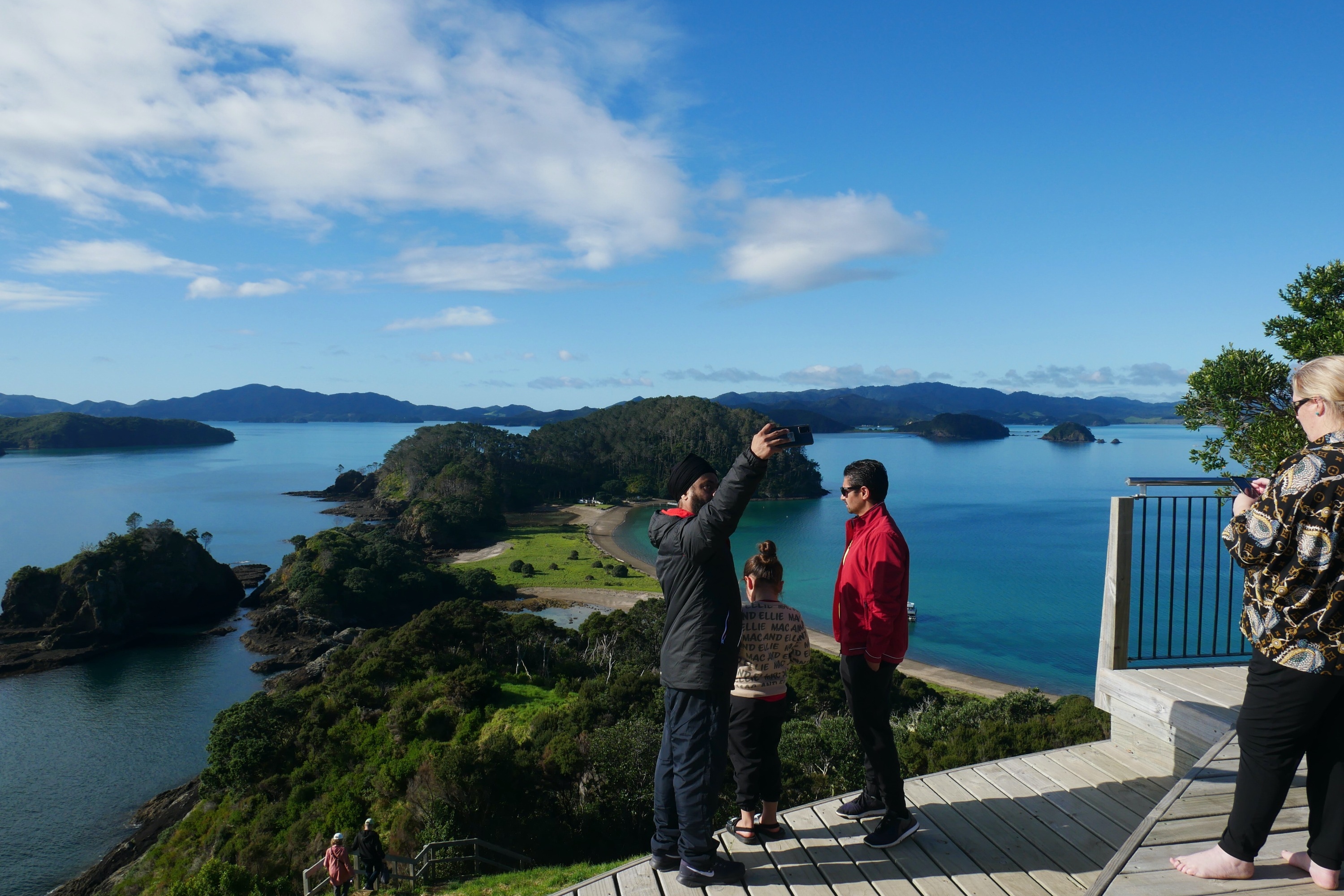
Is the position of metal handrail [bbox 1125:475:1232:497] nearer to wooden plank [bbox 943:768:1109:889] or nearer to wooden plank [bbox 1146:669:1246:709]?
wooden plank [bbox 1146:669:1246:709]

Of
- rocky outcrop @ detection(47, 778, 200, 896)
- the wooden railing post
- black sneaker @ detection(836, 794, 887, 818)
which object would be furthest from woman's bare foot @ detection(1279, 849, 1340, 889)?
rocky outcrop @ detection(47, 778, 200, 896)

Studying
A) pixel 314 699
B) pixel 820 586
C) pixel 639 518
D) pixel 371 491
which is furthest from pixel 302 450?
pixel 314 699

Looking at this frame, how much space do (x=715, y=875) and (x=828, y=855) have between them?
489mm

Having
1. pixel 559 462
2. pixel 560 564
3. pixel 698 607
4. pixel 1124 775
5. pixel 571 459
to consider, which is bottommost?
pixel 560 564

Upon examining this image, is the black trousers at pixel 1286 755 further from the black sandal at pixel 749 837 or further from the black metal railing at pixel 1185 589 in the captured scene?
the black sandal at pixel 749 837

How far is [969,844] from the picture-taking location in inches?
120

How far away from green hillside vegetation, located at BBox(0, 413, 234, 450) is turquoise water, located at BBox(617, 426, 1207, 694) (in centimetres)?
13213

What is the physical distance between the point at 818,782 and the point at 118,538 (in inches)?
1458

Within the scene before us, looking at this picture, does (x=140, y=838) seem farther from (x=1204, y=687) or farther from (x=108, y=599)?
(x=108, y=599)

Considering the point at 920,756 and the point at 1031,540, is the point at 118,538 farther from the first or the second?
the point at 1031,540

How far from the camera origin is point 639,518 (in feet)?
205

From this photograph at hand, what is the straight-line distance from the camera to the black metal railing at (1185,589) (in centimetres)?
405

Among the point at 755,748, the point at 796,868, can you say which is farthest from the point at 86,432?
the point at 796,868

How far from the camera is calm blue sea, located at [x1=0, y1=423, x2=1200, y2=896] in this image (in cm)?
1859
